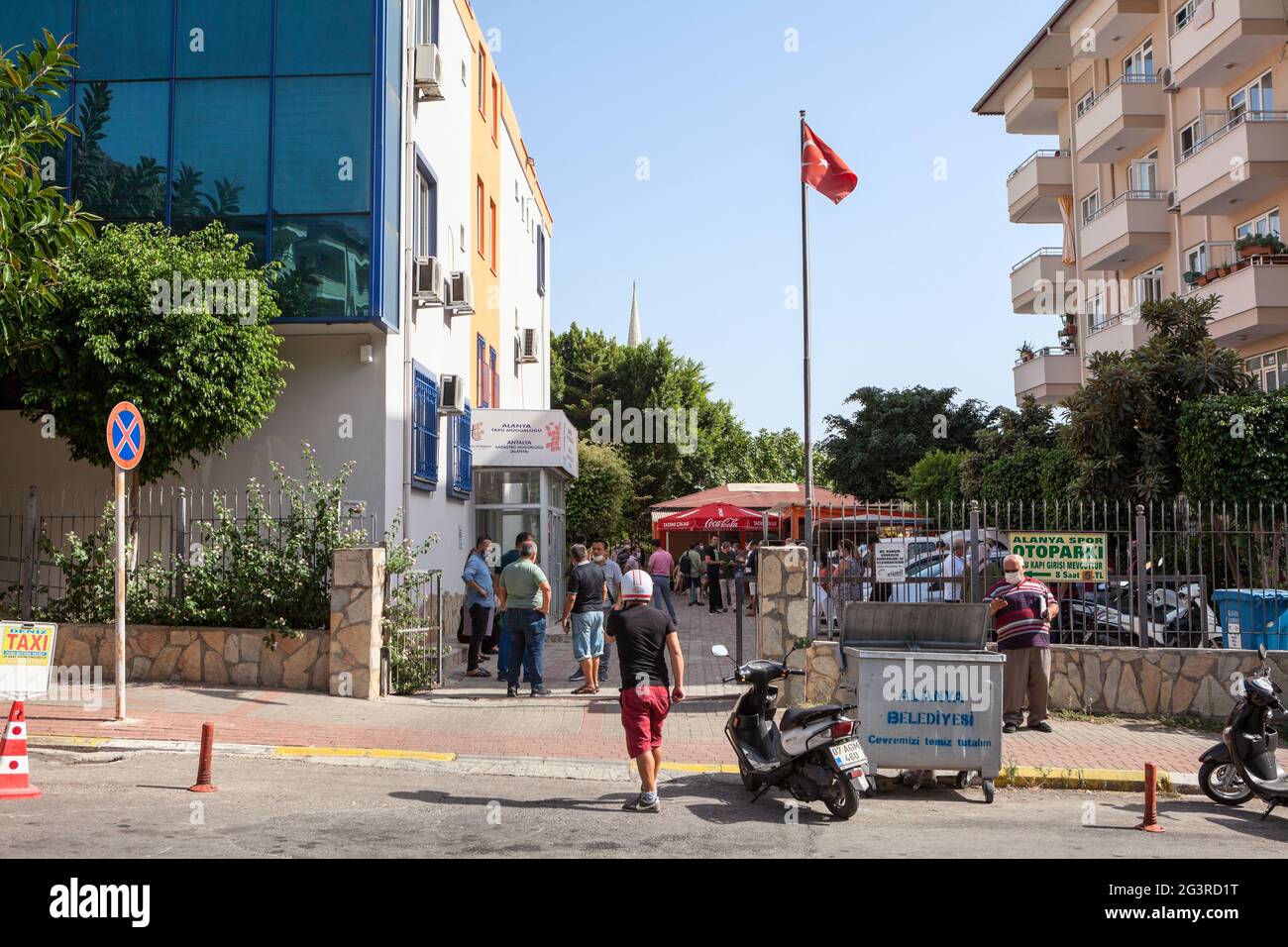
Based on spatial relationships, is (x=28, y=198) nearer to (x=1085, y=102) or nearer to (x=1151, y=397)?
(x=1151, y=397)

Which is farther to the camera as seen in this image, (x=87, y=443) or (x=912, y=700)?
(x=87, y=443)

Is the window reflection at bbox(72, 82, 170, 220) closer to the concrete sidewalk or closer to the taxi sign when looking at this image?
the concrete sidewalk

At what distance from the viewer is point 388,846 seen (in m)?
6.82

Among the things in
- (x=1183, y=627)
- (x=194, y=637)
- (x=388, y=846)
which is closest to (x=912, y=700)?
(x=388, y=846)

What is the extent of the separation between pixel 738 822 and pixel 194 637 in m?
7.67

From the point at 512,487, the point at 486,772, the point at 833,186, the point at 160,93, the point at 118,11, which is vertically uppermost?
the point at 118,11

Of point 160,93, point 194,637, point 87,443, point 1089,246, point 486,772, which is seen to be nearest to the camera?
point 486,772

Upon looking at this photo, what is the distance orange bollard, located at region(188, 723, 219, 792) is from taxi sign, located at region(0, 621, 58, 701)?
9.21ft

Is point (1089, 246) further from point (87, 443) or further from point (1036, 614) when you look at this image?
point (87, 443)

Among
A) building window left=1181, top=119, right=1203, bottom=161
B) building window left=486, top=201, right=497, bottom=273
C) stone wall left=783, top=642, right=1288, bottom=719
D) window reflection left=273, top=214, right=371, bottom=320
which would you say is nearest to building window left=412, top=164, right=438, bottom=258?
window reflection left=273, top=214, right=371, bottom=320

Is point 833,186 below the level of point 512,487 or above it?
above

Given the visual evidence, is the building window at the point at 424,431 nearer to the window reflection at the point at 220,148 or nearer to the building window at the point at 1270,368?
the window reflection at the point at 220,148

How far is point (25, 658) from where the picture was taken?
1038 cm

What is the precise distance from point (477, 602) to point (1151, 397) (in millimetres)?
12250
